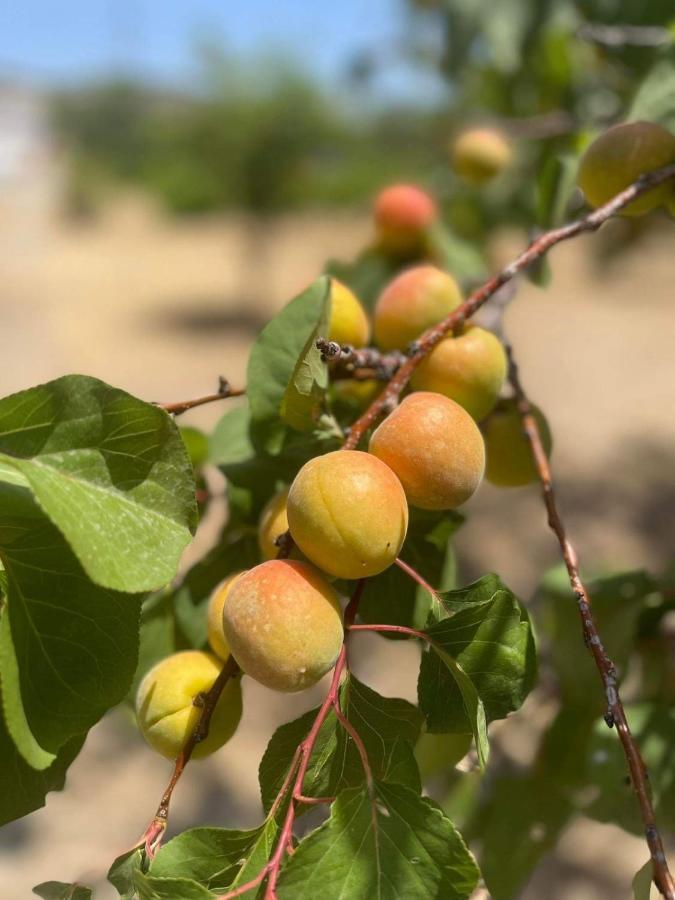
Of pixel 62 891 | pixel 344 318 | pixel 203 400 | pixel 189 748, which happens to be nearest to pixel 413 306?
pixel 344 318

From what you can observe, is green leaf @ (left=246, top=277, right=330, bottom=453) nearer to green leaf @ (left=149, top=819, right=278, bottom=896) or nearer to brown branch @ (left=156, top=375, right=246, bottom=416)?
brown branch @ (left=156, top=375, right=246, bottom=416)

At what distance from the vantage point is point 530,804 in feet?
3.35

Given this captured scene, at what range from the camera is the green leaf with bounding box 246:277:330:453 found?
622mm

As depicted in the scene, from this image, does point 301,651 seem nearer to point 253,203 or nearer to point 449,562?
point 449,562

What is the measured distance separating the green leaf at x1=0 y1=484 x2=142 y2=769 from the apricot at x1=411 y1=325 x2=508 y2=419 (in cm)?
28

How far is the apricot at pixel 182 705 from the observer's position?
58 centimetres

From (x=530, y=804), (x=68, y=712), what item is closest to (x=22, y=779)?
(x=68, y=712)

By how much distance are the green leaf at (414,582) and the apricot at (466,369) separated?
10 cm

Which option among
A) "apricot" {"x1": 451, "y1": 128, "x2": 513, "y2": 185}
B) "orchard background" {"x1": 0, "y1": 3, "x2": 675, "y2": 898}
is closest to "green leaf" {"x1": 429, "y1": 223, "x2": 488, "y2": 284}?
"orchard background" {"x1": 0, "y1": 3, "x2": 675, "y2": 898}

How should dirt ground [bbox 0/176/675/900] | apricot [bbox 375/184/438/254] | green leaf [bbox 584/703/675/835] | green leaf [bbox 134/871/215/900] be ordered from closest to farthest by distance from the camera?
green leaf [bbox 134/871/215/900] < green leaf [bbox 584/703/675/835] < apricot [bbox 375/184/438/254] < dirt ground [bbox 0/176/675/900]

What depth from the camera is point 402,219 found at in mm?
1124

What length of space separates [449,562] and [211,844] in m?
0.30

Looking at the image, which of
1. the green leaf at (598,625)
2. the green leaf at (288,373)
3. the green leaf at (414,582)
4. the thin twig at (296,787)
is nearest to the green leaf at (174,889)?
the thin twig at (296,787)

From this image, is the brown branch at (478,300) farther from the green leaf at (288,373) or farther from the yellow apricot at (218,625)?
the yellow apricot at (218,625)
